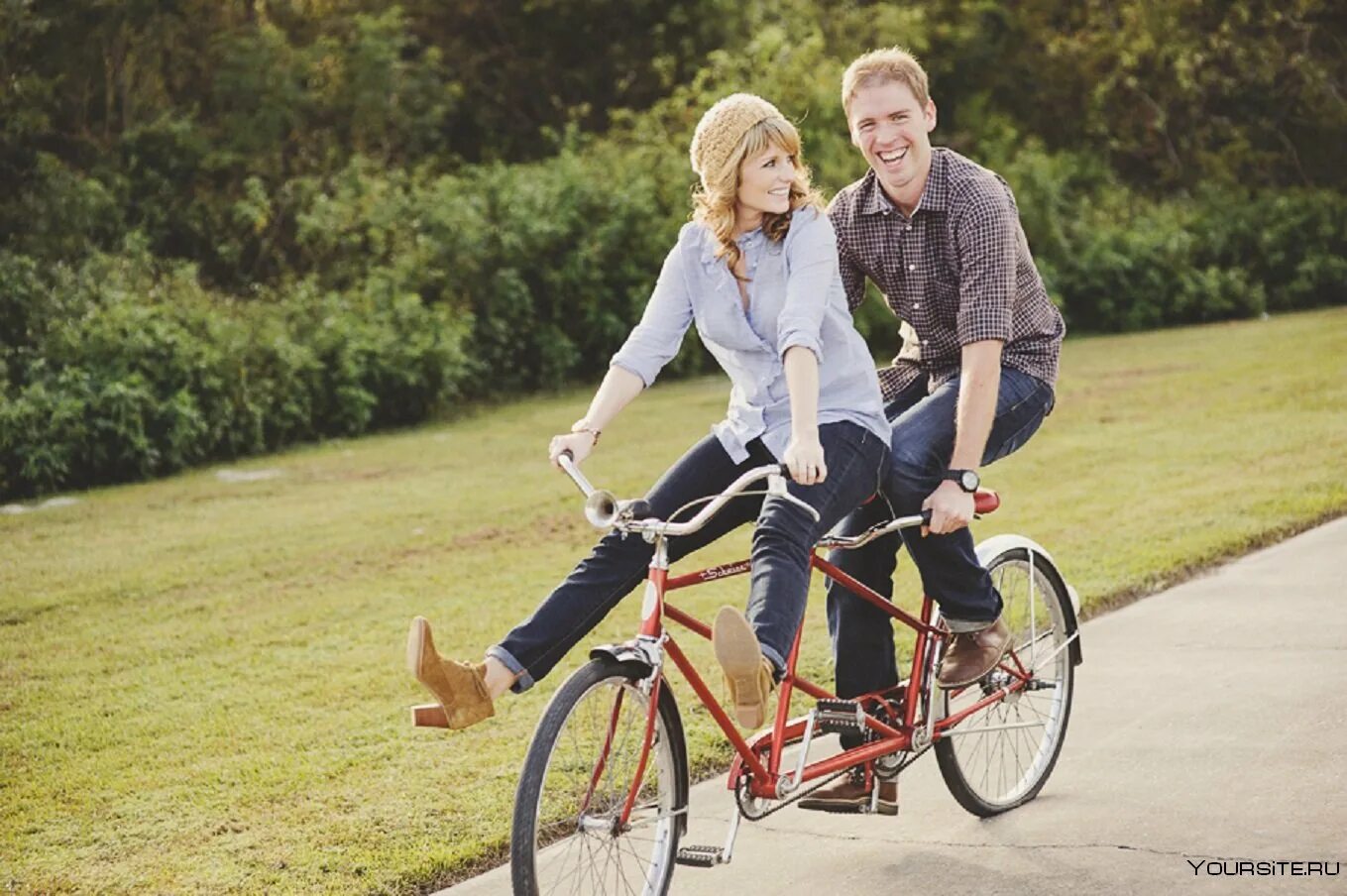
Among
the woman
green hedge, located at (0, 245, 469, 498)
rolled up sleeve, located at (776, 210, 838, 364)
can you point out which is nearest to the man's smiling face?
the woman

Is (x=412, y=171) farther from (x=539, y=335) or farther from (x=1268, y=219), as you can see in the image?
(x=1268, y=219)

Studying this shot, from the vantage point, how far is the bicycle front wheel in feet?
12.3

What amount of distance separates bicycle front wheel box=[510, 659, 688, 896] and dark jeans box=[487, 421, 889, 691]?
0.18 meters

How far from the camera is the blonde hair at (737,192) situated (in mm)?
4238

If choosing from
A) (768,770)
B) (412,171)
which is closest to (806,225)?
(768,770)

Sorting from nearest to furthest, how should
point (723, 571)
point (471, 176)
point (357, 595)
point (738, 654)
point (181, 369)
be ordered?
point (738, 654) → point (723, 571) → point (357, 595) → point (181, 369) → point (471, 176)

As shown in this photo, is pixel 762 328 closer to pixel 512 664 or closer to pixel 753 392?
pixel 753 392

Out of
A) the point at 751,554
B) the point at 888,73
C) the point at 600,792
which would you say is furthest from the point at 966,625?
the point at 888,73

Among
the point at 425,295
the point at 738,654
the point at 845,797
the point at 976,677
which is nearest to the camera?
the point at 738,654

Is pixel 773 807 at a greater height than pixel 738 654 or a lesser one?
lesser

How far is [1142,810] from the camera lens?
4.95 metres

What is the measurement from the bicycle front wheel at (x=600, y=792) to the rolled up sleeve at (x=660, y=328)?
0.87 metres

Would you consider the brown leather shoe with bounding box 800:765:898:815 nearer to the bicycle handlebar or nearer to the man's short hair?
the bicycle handlebar

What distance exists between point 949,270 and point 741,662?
5.13 ft
